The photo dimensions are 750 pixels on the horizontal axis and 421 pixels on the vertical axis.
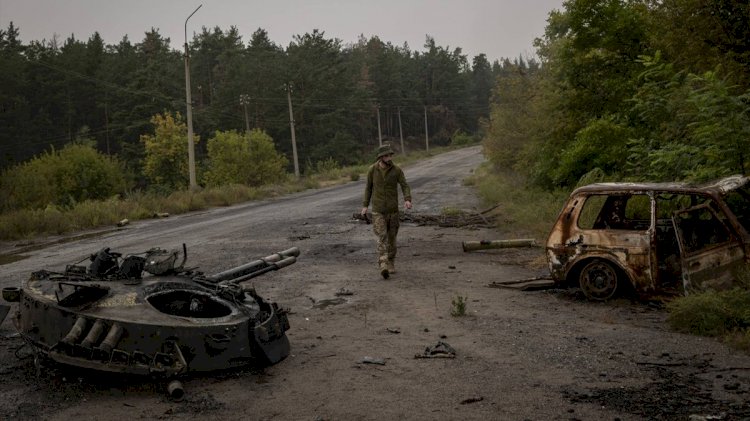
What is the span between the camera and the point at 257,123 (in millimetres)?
73312

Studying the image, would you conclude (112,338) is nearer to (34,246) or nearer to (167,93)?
(34,246)

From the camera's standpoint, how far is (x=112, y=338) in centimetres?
552

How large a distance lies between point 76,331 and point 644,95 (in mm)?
13284

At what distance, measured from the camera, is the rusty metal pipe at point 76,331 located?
553cm

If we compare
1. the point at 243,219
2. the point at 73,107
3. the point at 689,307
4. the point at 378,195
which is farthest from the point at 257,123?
the point at 689,307

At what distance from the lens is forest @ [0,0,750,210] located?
12.3 meters

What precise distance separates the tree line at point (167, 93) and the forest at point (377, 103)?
0.20 meters

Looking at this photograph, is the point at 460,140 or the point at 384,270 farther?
the point at 460,140

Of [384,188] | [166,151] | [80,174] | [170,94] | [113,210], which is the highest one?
[170,94]

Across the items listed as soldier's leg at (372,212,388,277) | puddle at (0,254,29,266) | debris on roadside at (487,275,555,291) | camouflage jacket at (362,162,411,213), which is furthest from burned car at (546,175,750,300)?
puddle at (0,254,29,266)

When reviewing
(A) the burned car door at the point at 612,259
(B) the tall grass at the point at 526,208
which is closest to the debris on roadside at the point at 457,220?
(B) the tall grass at the point at 526,208

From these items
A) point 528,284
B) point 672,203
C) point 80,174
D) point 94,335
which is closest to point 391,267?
point 528,284

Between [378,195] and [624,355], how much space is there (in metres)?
5.45

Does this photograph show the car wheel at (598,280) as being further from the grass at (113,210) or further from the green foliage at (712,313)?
the grass at (113,210)
